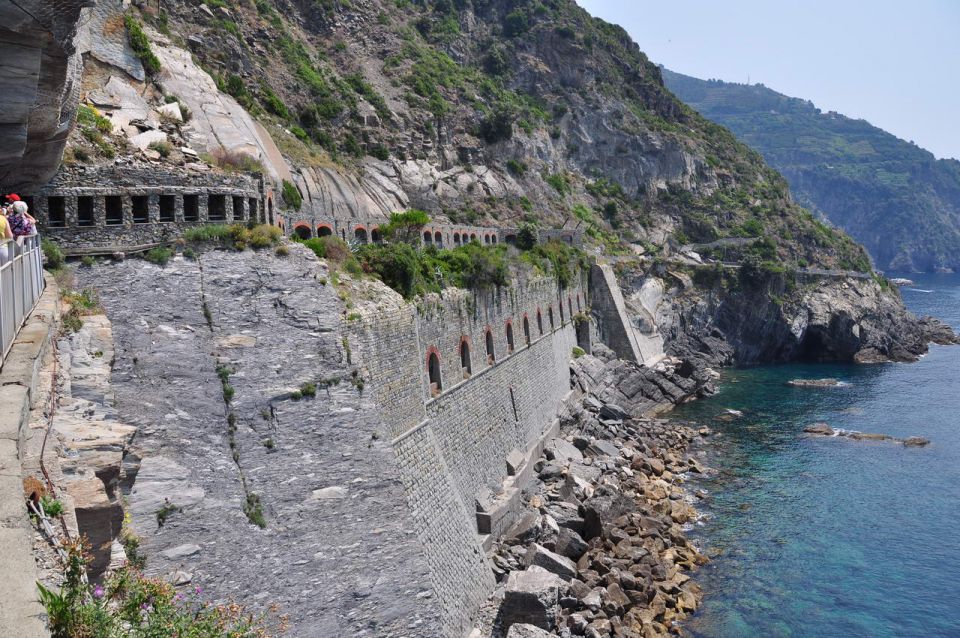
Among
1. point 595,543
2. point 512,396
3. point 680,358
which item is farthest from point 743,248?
point 595,543

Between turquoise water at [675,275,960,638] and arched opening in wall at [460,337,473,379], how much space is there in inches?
418

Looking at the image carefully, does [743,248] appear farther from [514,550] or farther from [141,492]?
[141,492]

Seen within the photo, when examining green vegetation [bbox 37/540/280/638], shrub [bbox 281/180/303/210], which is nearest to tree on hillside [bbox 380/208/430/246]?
shrub [bbox 281/180/303/210]

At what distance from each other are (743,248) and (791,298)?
8535 millimetres

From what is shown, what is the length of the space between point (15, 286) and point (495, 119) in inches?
2398

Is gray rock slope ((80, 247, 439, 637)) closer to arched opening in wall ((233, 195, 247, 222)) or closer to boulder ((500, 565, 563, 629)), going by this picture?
arched opening in wall ((233, 195, 247, 222))

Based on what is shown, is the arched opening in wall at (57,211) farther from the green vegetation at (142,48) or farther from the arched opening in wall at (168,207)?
the green vegetation at (142,48)

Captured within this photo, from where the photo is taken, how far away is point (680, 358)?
2243 inches

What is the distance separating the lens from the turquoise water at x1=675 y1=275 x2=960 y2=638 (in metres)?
20.6

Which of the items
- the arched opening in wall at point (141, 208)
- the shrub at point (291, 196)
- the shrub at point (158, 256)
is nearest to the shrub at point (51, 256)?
the shrub at point (158, 256)

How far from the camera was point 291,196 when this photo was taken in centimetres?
3281

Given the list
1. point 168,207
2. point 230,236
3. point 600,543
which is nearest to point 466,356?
point 600,543

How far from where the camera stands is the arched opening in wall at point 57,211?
49.8ft

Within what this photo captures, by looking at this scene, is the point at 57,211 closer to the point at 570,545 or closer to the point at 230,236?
the point at 230,236
